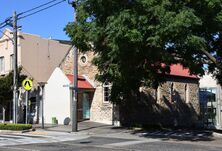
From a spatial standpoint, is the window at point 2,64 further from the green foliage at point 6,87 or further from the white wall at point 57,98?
the white wall at point 57,98

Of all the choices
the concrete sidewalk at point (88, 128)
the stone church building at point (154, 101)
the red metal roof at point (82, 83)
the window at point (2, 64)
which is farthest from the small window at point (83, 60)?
the window at point (2, 64)

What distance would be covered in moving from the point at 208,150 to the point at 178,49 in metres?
6.06

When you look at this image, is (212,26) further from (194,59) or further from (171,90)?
(171,90)

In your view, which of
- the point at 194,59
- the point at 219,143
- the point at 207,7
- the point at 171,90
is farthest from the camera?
the point at 171,90

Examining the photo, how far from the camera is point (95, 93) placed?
38.4 m

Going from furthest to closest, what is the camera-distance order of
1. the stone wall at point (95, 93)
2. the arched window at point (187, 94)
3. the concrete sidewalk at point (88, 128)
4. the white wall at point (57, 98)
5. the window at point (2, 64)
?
1. the window at point (2, 64)
2. the arched window at point (187, 94)
3. the white wall at point (57, 98)
4. the stone wall at point (95, 93)
5. the concrete sidewalk at point (88, 128)

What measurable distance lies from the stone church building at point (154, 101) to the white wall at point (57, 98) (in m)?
1.39

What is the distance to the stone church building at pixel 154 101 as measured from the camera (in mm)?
37531

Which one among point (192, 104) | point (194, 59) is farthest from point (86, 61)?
point (194, 59)

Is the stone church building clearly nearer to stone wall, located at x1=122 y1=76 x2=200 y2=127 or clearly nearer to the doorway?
stone wall, located at x1=122 y1=76 x2=200 y2=127

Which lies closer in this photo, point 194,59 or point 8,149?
point 8,149

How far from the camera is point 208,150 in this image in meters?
Answer: 19.0

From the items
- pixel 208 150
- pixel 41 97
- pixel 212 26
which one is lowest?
pixel 208 150

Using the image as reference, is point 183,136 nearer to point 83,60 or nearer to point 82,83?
point 82,83
